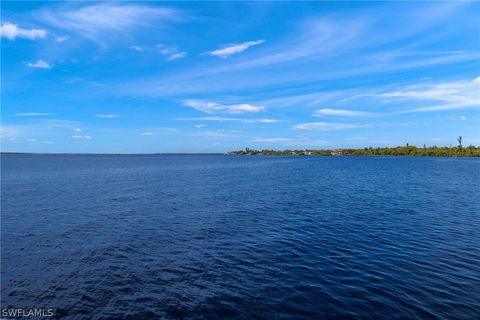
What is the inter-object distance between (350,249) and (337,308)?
35.5 ft

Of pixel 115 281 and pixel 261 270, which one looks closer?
pixel 115 281

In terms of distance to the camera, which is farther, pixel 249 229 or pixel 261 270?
pixel 249 229

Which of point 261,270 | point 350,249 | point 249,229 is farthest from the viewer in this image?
point 249,229

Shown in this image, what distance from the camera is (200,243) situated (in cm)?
2834

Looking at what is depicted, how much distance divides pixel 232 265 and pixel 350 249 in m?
11.7

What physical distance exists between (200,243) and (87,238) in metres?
12.9

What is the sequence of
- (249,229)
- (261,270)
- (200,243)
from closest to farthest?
(261,270) → (200,243) → (249,229)

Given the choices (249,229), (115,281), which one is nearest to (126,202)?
(249,229)

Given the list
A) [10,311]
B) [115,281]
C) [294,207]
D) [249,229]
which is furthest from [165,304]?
[294,207]

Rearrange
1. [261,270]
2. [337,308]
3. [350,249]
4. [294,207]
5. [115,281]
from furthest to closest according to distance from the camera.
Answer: [294,207] < [350,249] < [261,270] < [115,281] < [337,308]

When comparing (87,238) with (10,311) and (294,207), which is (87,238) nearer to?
(10,311)

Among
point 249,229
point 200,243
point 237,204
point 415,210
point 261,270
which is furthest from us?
point 237,204

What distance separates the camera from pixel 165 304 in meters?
17.1

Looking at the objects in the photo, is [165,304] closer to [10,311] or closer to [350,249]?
[10,311]
